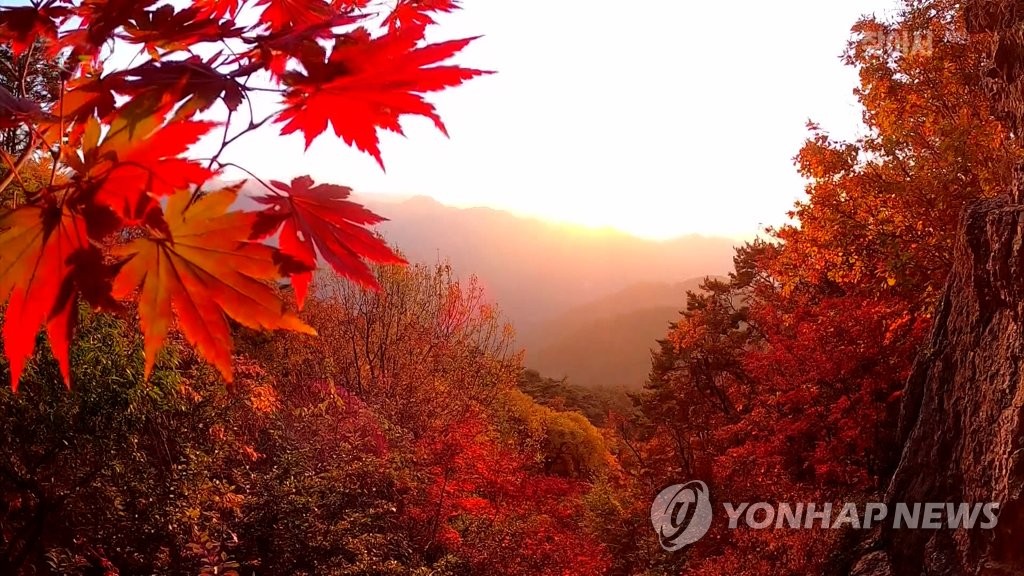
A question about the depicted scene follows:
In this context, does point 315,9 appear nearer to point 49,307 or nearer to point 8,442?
point 49,307

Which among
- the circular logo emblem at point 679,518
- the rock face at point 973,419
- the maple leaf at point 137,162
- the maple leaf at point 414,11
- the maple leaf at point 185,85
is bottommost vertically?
the circular logo emblem at point 679,518

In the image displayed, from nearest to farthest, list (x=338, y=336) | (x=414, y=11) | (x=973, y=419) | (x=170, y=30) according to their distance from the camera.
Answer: (x=170, y=30), (x=414, y=11), (x=973, y=419), (x=338, y=336)

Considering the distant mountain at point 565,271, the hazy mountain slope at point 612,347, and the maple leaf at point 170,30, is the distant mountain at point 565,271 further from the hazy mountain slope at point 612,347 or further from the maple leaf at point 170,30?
the maple leaf at point 170,30

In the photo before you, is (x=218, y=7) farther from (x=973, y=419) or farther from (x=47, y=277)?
(x=973, y=419)

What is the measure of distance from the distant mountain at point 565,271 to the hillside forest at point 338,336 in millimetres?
71233

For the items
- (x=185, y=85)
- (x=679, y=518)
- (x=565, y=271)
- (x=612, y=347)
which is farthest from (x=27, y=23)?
(x=565, y=271)

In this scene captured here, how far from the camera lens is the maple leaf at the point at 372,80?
568 millimetres

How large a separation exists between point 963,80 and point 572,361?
81.7 m

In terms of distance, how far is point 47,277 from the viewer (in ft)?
1.67

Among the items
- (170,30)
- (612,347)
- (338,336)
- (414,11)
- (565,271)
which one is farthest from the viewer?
(565,271)

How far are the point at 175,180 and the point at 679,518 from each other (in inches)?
479

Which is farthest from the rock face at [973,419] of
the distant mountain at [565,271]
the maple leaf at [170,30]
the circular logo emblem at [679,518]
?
the distant mountain at [565,271]

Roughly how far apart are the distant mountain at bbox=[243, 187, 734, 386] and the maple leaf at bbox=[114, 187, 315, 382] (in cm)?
8439

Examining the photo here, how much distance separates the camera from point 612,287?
127 meters
